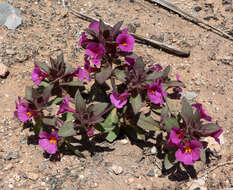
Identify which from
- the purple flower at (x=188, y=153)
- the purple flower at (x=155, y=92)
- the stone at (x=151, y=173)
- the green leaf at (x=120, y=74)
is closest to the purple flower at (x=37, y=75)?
the green leaf at (x=120, y=74)

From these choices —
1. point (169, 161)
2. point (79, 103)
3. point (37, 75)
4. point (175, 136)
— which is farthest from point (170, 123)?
point (37, 75)

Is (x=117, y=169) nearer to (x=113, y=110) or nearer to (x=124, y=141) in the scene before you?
(x=124, y=141)

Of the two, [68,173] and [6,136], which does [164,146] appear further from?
[6,136]

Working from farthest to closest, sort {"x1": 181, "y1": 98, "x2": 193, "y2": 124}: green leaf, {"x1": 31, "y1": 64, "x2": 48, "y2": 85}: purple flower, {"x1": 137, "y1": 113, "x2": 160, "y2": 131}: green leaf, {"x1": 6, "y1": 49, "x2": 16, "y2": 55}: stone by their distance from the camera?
{"x1": 6, "y1": 49, "x2": 16, "y2": 55}: stone
{"x1": 31, "y1": 64, "x2": 48, "y2": 85}: purple flower
{"x1": 137, "y1": 113, "x2": 160, "y2": 131}: green leaf
{"x1": 181, "y1": 98, "x2": 193, "y2": 124}: green leaf

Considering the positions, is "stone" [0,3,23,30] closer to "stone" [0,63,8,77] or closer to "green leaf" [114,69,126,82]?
"stone" [0,63,8,77]

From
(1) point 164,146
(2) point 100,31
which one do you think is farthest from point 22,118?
(1) point 164,146

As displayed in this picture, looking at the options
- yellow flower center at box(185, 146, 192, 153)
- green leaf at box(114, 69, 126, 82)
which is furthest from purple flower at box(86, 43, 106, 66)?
yellow flower center at box(185, 146, 192, 153)
